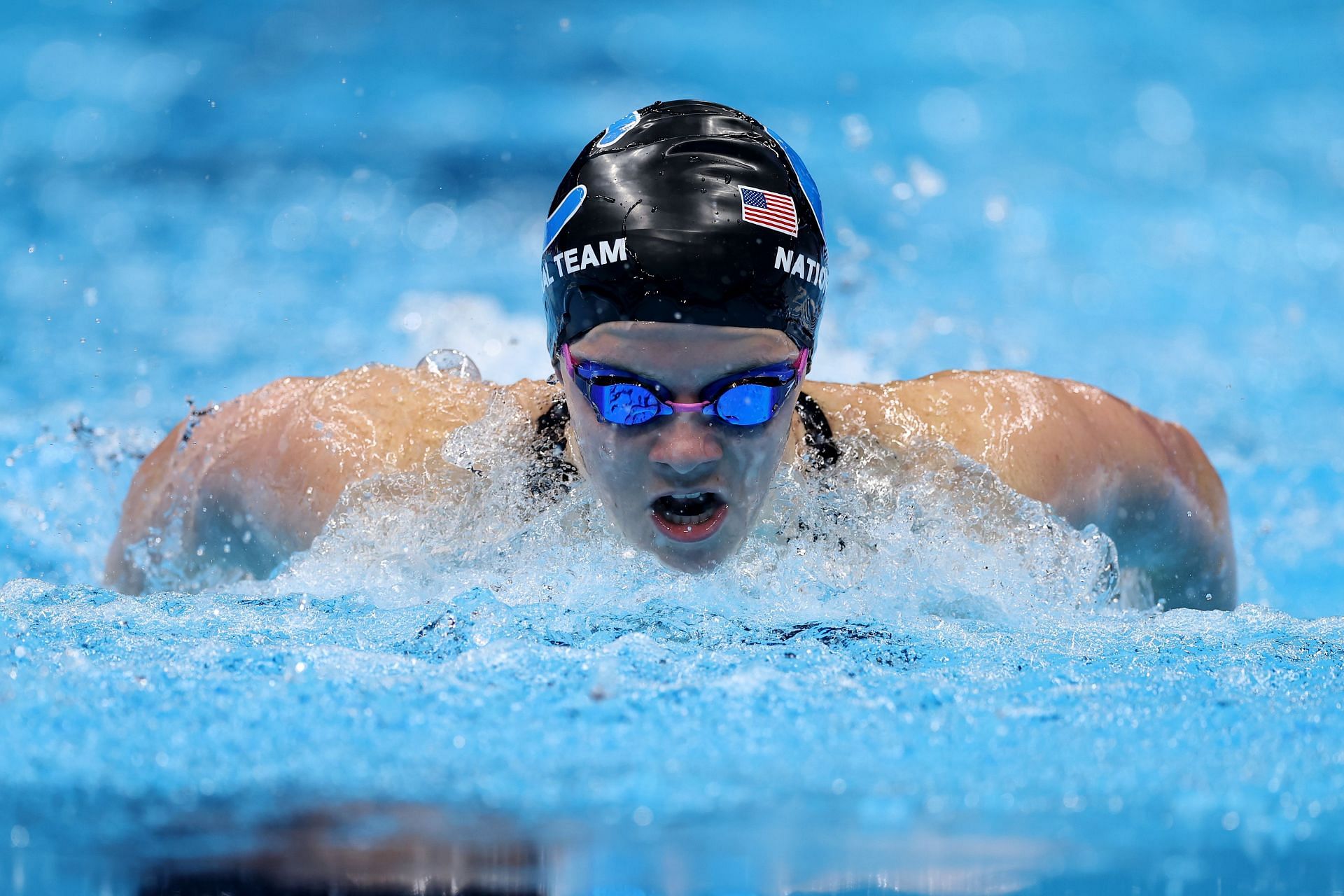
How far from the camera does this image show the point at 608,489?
8.81 ft

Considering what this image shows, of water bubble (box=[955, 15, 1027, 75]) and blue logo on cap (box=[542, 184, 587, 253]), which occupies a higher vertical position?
water bubble (box=[955, 15, 1027, 75])

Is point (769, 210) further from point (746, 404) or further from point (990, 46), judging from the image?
point (990, 46)

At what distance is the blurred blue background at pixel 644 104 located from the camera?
622cm

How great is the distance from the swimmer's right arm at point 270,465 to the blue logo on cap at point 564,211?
511mm

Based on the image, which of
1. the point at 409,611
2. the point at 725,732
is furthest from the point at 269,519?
the point at 725,732

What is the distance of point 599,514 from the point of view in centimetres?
284

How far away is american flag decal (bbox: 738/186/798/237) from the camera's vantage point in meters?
2.63

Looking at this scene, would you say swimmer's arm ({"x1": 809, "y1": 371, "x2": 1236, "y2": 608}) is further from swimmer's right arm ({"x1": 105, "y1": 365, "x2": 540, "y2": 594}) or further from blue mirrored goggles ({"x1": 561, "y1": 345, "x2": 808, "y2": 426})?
swimmer's right arm ({"x1": 105, "y1": 365, "x2": 540, "y2": 594})

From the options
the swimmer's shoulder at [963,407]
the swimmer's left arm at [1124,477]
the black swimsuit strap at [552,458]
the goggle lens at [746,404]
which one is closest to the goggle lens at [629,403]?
the goggle lens at [746,404]

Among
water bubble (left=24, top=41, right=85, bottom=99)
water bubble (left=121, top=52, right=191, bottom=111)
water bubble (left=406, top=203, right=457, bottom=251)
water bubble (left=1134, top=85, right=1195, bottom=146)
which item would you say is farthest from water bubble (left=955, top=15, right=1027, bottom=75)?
water bubble (left=24, top=41, right=85, bottom=99)

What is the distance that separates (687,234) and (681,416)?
1.24 ft

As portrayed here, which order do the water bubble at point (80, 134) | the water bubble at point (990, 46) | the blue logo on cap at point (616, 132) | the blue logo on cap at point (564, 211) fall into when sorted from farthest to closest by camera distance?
the water bubble at point (990, 46), the water bubble at point (80, 134), the blue logo on cap at point (616, 132), the blue logo on cap at point (564, 211)

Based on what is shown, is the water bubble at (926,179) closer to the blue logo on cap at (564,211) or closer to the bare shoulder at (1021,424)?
the bare shoulder at (1021,424)

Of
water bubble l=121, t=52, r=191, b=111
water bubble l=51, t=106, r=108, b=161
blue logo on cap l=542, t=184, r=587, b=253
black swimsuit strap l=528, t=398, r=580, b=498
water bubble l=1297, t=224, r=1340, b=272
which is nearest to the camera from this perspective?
blue logo on cap l=542, t=184, r=587, b=253
